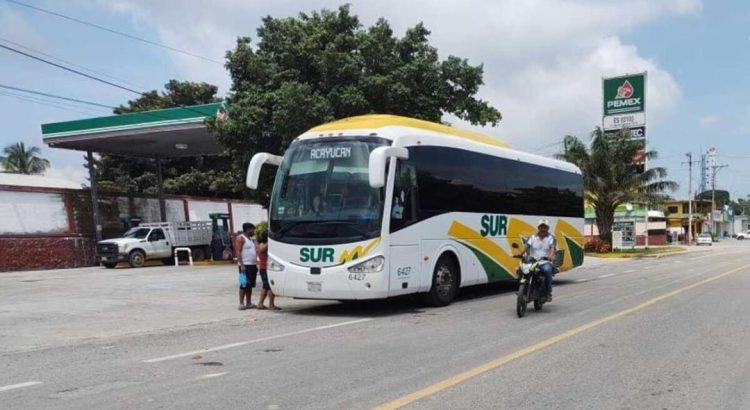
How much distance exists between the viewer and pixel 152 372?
7.36 m

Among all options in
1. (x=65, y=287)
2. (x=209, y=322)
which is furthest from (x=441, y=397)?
(x=65, y=287)

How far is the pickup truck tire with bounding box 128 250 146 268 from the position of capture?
1202 inches

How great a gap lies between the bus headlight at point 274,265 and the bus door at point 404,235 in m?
2.03

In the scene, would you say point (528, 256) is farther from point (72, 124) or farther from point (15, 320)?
point (72, 124)

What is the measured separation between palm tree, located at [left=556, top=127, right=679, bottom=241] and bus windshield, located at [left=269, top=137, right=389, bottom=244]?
3087cm

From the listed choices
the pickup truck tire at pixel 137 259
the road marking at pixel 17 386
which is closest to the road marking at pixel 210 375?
the road marking at pixel 17 386

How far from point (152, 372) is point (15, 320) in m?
6.57

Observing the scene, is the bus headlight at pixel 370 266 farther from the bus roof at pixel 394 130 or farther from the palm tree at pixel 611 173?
the palm tree at pixel 611 173

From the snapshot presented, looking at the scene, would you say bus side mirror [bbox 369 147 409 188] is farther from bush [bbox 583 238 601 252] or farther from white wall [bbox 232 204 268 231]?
bush [bbox 583 238 601 252]

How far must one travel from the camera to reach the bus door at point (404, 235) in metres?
11.9

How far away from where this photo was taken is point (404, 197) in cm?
1229

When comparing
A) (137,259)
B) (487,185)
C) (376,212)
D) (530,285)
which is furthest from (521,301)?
(137,259)

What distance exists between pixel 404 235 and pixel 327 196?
157 centimetres

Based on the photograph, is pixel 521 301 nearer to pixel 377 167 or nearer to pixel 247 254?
pixel 377 167
